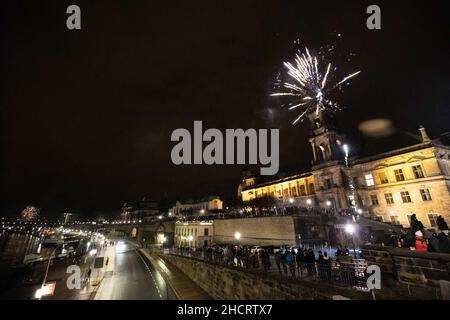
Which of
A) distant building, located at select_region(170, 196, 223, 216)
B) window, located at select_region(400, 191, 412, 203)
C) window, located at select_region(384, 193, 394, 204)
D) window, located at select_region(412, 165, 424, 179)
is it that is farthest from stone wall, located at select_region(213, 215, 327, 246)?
distant building, located at select_region(170, 196, 223, 216)

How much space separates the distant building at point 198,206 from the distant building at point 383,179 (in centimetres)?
4613

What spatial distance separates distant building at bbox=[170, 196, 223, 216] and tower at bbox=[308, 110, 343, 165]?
55.3 m

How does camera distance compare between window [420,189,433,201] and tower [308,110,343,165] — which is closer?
window [420,189,433,201]

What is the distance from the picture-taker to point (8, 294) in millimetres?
28266

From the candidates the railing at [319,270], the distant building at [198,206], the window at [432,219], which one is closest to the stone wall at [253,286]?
the railing at [319,270]

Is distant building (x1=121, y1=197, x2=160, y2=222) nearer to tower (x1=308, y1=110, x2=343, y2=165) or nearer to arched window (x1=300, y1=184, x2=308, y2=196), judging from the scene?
arched window (x1=300, y1=184, x2=308, y2=196)

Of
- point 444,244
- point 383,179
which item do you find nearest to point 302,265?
point 444,244

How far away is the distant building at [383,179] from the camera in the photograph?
1265 inches

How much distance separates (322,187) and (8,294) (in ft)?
180

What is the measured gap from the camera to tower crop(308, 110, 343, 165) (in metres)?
45.8

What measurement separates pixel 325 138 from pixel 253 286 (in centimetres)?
4054

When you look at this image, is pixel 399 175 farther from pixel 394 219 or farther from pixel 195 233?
pixel 195 233
